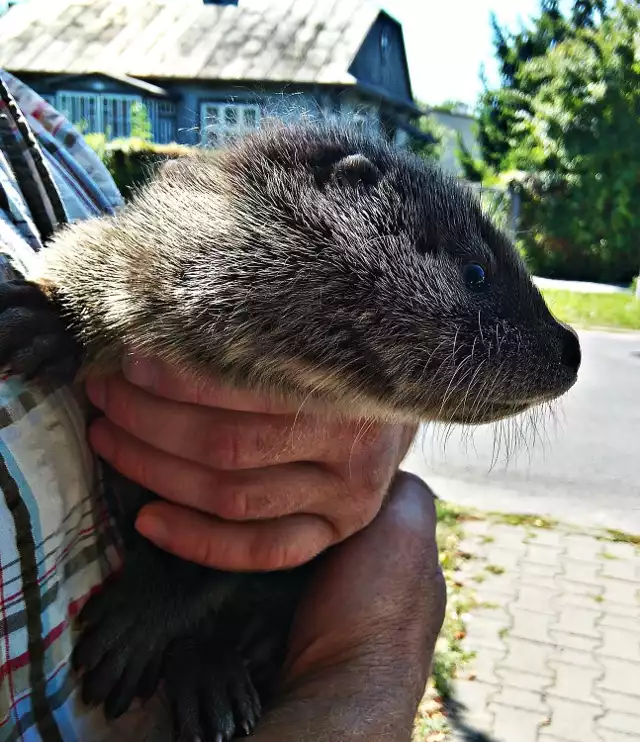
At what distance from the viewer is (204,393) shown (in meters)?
1.71

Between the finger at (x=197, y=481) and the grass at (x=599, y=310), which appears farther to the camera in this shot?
the grass at (x=599, y=310)

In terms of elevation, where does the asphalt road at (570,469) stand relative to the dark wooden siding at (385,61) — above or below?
below

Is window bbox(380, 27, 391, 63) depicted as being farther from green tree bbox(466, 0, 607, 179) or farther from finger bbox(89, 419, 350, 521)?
finger bbox(89, 419, 350, 521)

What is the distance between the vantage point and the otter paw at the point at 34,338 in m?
1.53

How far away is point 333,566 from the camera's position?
6.47 ft

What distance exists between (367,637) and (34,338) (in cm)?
97

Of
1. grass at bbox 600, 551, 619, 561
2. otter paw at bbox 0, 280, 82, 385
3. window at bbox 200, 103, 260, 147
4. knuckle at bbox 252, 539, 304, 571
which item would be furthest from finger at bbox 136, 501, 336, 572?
grass at bbox 600, 551, 619, 561

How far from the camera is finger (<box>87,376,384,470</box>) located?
1.68m

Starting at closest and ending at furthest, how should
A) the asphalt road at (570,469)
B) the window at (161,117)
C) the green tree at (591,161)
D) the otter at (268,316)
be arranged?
the otter at (268,316) < the asphalt road at (570,469) < the green tree at (591,161) < the window at (161,117)

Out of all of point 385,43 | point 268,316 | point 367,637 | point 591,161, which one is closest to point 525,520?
point 367,637

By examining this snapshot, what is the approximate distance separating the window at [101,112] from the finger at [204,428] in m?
20.7

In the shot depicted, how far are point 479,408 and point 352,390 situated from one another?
0.27m

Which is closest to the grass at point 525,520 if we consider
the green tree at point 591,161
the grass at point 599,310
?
the grass at point 599,310

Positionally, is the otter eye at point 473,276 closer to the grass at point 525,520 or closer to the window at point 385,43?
the grass at point 525,520
